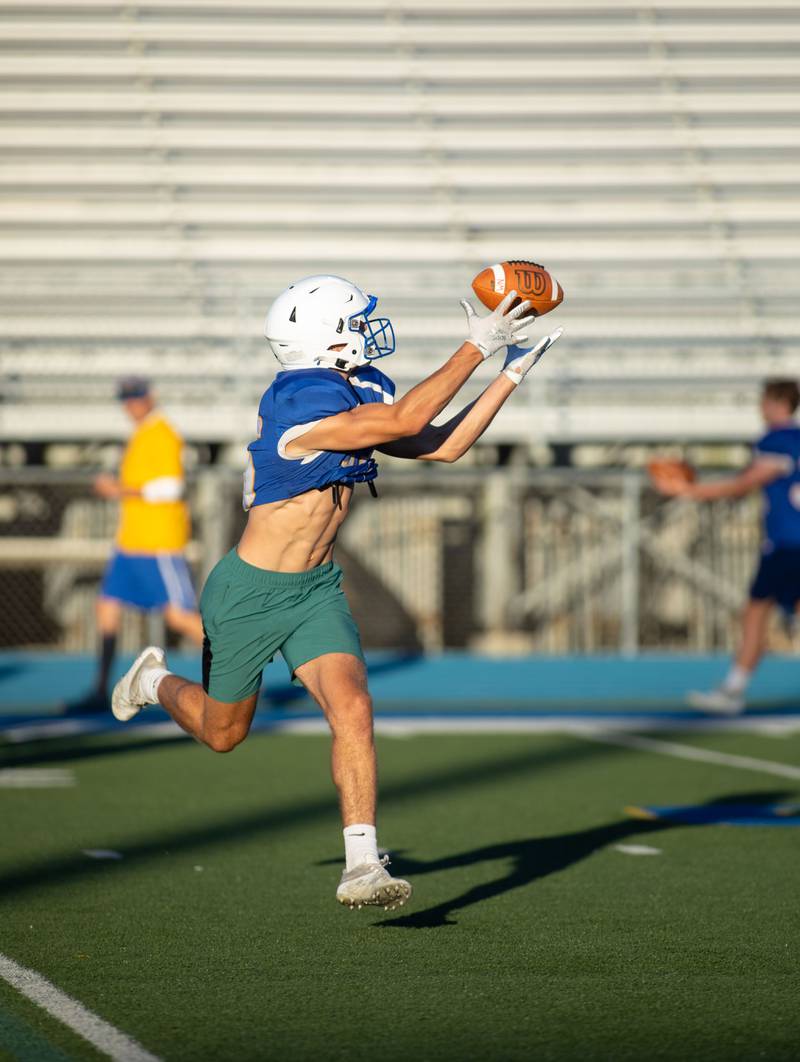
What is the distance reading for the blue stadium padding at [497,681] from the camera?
12.1 metres

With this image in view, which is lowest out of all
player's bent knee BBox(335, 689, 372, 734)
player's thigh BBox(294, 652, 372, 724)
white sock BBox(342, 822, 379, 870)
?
white sock BBox(342, 822, 379, 870)

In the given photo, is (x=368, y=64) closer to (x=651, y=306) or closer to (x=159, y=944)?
(x=651, y=306)

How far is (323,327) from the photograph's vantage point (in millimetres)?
4926

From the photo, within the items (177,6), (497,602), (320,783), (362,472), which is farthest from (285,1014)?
(177,6)

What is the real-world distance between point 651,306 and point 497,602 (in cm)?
362

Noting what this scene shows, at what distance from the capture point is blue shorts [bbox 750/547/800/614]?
1061 cm

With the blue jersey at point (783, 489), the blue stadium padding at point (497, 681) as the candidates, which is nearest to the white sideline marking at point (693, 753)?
the blue jersey at point (783, 489)

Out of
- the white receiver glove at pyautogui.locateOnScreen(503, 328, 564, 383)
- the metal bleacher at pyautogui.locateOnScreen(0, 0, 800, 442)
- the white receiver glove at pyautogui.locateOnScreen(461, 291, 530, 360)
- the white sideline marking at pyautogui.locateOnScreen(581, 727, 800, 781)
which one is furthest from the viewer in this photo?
the metal bleacher at pyautogui.locateOnScreen(0, 0, 800, 442)

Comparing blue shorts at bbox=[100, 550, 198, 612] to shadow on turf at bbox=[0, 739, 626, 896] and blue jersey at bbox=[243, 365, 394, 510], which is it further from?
blue jersey at bbox=[243, 365, 394, 510]

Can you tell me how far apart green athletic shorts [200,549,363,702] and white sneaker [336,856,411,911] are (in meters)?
0.68

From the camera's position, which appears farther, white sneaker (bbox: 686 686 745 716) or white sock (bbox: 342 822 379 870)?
white sneaker (bbox: 686 686 745 716)

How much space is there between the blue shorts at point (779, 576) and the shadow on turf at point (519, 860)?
13.4 ft

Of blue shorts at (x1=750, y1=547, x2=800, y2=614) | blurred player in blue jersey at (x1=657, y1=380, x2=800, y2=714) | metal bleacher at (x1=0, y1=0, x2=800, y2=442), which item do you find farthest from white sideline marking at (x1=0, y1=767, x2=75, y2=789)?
metal bleacher at (x1=0, y1=0, x2=800, y2=442)

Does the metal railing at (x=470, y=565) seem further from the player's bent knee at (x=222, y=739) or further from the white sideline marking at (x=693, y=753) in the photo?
the player's bent knee at (x=222, y=739)
